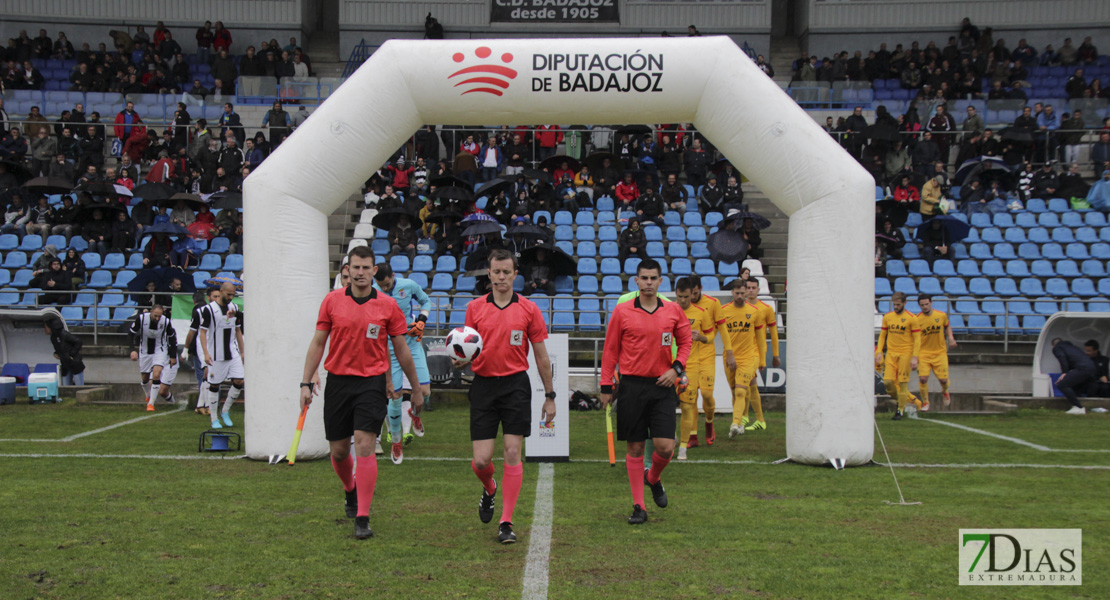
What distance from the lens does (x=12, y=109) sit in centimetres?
2698

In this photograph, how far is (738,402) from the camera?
40.7 feet

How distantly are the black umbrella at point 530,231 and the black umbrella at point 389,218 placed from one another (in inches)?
110

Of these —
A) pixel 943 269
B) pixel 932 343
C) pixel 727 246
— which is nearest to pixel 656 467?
pixel 932 343

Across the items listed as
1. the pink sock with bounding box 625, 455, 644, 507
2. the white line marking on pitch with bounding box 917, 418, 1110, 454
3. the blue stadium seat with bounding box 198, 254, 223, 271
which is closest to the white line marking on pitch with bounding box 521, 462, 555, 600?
the pink sock with bounding box 625, 455, 644, 507

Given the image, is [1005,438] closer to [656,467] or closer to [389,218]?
[656,467]

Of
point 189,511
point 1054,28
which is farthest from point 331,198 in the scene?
point 1054,28

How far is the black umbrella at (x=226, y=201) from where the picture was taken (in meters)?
20.5

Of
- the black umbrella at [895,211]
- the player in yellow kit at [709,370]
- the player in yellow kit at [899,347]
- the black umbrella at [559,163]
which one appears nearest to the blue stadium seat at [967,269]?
the black umbrella at [895,211]

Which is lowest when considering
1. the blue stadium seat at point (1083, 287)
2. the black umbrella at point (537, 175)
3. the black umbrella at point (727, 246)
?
the blue stadium seat at point (1083, 287)

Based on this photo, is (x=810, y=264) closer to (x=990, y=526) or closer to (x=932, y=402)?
(x=990, y=526)

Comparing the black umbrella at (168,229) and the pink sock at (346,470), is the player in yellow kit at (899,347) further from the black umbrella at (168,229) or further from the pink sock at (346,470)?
the black umbrella at (168,229)

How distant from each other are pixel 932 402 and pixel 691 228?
6.77 m

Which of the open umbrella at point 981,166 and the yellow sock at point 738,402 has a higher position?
the open umbrella at point 981,166

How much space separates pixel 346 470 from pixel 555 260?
496 inches
